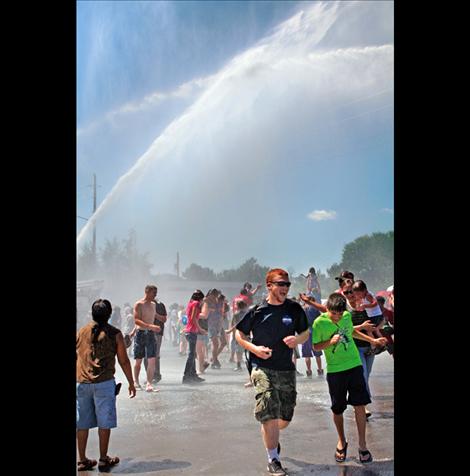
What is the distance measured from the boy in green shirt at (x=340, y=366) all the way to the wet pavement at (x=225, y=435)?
379 mm

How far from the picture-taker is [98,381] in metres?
4.76

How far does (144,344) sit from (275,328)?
14.5ft

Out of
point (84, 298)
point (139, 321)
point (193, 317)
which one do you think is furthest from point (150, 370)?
point (84, 298)

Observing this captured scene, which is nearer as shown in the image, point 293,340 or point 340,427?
point 293,340

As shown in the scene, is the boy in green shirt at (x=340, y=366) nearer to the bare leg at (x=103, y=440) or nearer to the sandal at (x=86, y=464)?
the bare leg at (x=103, y=440)

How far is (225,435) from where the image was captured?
5934 millimetres

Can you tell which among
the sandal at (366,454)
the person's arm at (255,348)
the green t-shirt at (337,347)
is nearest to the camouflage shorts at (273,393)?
the person's arm at (255,348)

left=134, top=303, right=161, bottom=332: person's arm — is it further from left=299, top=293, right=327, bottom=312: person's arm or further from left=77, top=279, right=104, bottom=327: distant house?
left=77, top=279, right=104, bottom=327: distant house

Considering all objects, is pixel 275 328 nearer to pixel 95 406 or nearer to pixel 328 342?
pixel 328 342
